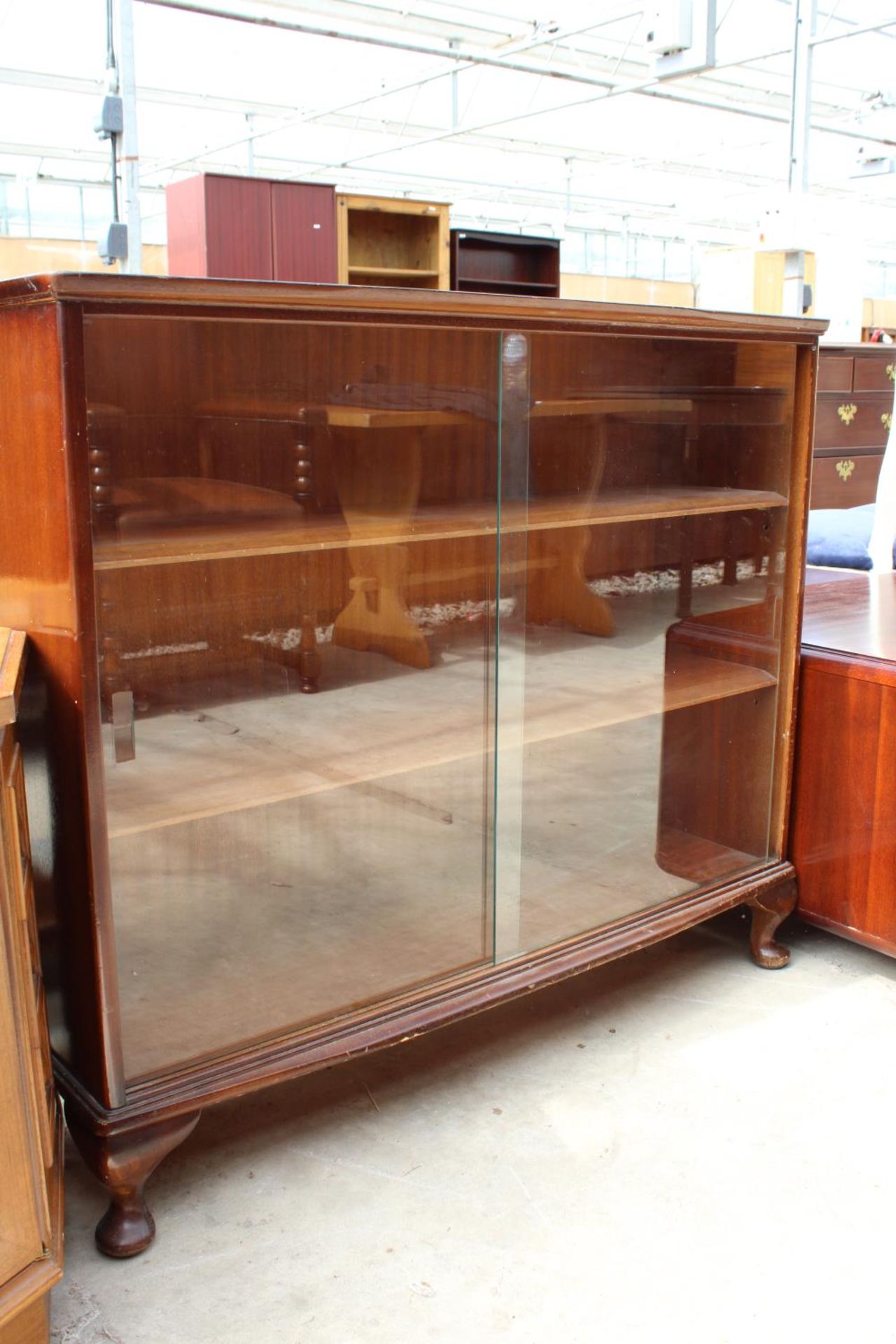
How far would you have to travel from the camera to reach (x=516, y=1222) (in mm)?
1503

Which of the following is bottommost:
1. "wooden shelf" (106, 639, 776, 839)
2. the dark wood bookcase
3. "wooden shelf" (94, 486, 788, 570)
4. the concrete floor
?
the concrete floor

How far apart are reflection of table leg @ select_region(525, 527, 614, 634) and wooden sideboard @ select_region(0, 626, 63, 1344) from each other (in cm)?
81

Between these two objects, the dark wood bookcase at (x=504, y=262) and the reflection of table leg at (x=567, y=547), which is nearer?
the reflection of table leg at (x=567, y=547)

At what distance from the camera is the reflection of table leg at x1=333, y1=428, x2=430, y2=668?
1604mm

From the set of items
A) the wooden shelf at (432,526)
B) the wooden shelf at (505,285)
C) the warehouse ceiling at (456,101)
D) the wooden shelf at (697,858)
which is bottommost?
the wooden shelf at (697,858)

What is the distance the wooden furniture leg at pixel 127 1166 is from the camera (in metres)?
1.39

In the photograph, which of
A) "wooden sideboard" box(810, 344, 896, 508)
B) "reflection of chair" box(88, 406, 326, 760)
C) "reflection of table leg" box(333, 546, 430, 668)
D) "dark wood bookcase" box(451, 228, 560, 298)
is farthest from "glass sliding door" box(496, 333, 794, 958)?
"dark wood bookcase" box(451, 228, 560, 298)

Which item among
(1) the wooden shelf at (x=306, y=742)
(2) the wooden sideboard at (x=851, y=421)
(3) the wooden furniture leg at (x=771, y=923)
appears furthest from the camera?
(2) the wooden sideboard at (x=851, y=421)

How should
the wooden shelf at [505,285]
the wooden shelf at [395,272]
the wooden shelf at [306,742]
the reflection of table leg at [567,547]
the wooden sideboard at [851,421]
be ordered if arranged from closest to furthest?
1. the wooden shelf at [306,742]
2. the reflection of table leg at [567,547]
3. the wooden sideboard at [851,421]
4. the wooden shelf at [395,272]
5. the wooden shelf at [505,285]

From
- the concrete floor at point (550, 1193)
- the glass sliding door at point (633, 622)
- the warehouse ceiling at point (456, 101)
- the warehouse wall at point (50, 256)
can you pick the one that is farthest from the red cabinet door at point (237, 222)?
the concrete floor at point (550, 1193)

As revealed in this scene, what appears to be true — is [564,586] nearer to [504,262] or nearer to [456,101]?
[504,262]

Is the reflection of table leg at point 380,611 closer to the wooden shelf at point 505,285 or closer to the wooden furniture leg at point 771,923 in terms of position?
the wooden furniture leg at point 771,923

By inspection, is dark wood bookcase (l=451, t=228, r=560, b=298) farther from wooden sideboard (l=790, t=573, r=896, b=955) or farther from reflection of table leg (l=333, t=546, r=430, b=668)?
reflection of table leg (l=333, t=546, r=430, b=668)

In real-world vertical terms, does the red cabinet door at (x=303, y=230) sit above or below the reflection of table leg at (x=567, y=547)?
above
